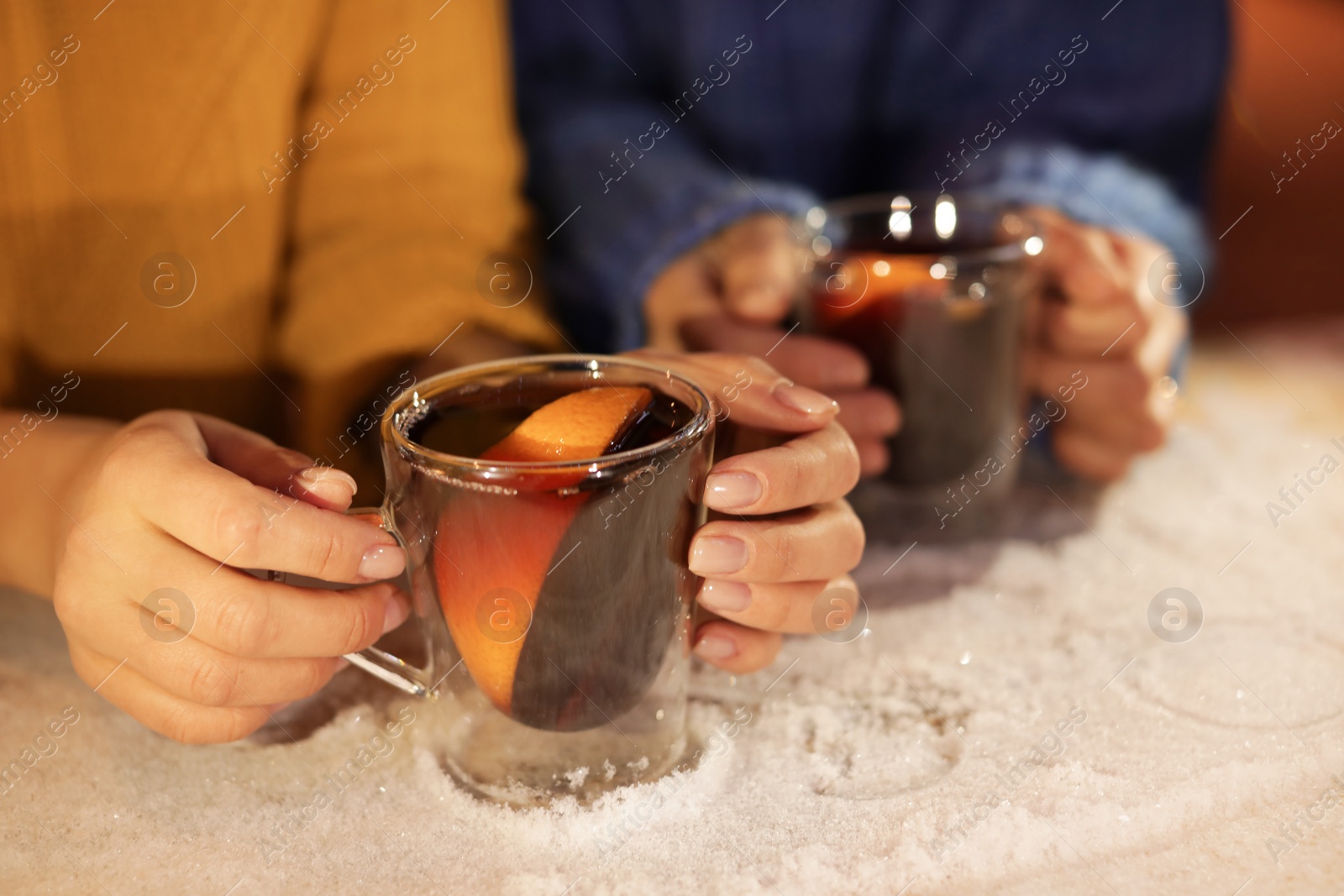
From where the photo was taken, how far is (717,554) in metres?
0.46

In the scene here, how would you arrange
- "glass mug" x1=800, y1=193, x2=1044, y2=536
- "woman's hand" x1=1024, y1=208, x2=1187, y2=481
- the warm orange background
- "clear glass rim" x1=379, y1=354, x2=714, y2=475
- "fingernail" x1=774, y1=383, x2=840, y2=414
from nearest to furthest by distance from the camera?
1. "clear glass rim" x1=379, y1=354, x2=714, y2=475
2. "fingernail" x1=774, y1=383, x2=840, y2=414
3. "glass mug" x1=800, y1=193, x2=1044, y2=536
4. "woman's hand" x1=1024, y1=208, x2=1187, y2=481
5. the warm orange background

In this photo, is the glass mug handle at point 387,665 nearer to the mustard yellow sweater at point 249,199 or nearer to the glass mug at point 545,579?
the glass mug at point 545,579

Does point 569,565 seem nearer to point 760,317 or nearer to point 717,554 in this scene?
point 717,554

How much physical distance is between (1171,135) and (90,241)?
98cm

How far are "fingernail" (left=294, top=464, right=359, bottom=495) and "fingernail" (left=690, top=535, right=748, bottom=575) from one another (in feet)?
0.51

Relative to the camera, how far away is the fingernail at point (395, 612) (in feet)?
1.56

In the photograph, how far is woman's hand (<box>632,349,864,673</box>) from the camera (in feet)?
1.52

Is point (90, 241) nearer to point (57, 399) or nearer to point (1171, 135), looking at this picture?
point (57, 399)

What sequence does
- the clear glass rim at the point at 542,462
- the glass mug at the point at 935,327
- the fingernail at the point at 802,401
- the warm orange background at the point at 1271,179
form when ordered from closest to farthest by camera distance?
the clear glass rim at the point at 542,462
the fingernail at the point at 802,401
the glass mug at the point at 935,327
the warm orange background at the point at 1271,179

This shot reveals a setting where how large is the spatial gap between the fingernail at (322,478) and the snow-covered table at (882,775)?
142 mm

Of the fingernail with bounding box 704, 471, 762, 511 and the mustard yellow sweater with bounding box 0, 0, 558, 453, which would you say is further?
the mustard yellow sweater with bounding box 0, 0, 558, 453

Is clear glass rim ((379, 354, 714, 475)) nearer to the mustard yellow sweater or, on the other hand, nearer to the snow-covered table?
the snow-covered table

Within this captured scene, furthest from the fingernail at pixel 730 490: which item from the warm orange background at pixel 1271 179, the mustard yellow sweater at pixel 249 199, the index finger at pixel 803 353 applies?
the warm orange background at pixel 1271 179

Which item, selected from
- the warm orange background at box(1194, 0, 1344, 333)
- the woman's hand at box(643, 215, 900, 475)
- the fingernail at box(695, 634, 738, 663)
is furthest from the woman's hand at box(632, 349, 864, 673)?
the warm orange background at box(1194, 0, 1344, 333)
